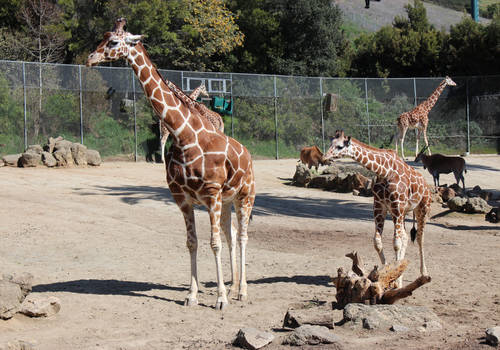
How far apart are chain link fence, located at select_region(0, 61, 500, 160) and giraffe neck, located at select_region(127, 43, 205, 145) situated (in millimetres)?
16106

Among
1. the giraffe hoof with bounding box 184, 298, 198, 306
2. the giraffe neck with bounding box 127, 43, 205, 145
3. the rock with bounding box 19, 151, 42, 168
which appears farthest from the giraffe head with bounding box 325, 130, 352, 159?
the rock with bounding box 19, 151, 42, 168

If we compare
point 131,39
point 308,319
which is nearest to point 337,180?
point 131,39

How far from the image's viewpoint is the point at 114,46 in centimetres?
745

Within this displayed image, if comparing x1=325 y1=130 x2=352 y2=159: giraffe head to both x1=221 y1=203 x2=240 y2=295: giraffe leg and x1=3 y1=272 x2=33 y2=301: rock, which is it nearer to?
x1=221 y1=203 x2=240 y2=295: giraffe leg

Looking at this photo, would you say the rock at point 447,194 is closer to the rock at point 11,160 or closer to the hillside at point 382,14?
the rock at point 11,160

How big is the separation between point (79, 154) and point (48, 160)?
1236 mm

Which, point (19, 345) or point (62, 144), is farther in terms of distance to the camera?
point (62, 144)

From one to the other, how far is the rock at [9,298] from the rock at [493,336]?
480 centimetres

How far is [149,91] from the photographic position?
25.0 ft

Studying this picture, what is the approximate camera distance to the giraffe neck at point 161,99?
761 cm

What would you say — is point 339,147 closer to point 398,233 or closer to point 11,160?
point 398,233

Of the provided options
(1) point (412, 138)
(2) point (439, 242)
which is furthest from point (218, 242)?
(1) point (412, 138)

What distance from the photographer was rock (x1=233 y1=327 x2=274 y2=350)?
6012mm

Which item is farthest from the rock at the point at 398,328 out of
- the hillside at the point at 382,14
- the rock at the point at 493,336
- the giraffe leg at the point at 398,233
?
the hillside at the point at 382,14
